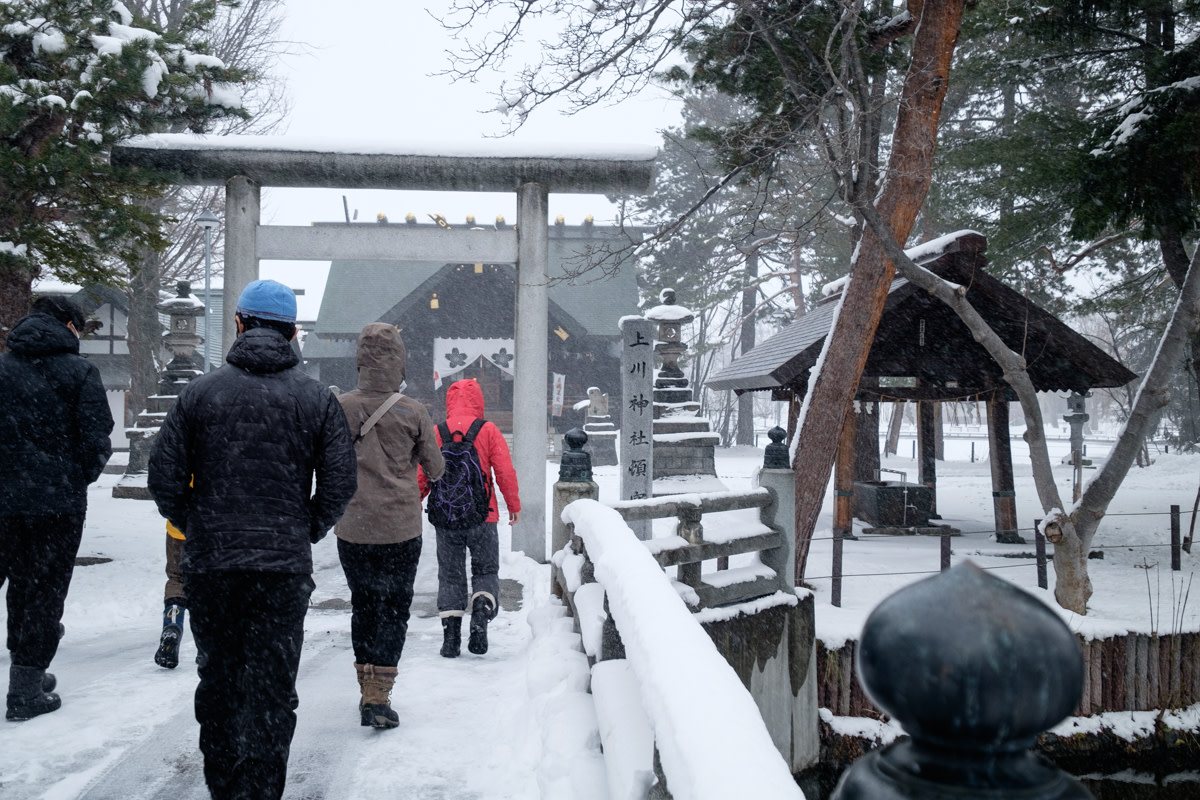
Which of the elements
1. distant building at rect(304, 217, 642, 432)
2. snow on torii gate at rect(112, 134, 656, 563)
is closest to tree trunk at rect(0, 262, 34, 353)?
snow on torii gate at rect(112, 134, 656, 563)

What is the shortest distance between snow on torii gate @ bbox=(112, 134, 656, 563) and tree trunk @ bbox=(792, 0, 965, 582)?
8.55 feet

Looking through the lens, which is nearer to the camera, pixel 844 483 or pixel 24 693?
pixel 24 693

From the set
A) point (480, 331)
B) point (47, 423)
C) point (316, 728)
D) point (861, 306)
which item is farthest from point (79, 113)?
point (480, 331)

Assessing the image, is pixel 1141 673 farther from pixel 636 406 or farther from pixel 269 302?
pixel 269 302

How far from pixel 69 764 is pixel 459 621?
93.3 inches

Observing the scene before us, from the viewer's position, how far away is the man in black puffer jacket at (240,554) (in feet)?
9.77

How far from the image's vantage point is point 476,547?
18.2 ft

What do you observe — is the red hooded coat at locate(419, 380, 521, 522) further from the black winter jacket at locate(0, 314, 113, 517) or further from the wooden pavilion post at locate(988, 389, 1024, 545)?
the wooden pavilion post at locate(988, 389, 1024, 545)

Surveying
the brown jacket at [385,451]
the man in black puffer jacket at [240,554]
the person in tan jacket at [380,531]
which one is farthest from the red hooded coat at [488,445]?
the man in black puffer jacket at [240,554]

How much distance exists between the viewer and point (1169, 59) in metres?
8.75

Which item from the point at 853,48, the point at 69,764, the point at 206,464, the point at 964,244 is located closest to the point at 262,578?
the point at 206,464

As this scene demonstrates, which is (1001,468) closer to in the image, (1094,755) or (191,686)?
(1094,755)

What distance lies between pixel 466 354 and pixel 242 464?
25937 mm

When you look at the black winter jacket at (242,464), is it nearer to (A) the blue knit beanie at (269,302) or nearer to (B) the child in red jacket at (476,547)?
(A) the blue knit beanie at (269,302)
